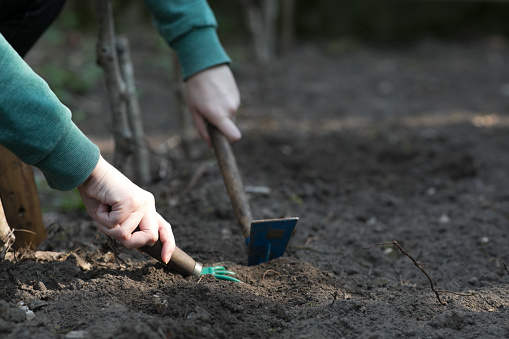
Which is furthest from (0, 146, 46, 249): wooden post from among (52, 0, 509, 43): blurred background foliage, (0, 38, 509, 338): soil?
(52, 0, 509, 43): blurred background foliage

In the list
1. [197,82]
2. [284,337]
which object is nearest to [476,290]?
[284,337]

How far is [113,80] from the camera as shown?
8.36ft

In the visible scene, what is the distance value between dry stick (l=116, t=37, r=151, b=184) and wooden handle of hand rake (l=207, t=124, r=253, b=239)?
0.51 metres

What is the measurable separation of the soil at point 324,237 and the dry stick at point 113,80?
333 millimetres

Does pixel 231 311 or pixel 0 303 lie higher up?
pixel 0 303

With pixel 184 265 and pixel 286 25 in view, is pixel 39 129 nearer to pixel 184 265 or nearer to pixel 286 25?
pixel 184 265

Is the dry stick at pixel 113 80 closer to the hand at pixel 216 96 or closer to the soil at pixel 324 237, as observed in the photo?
the soil at pixel 324 237

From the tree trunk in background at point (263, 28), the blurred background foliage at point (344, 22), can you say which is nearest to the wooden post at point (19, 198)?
the tree trunk in background at point (263, 28)

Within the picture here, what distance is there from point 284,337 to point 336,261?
0.67 meters

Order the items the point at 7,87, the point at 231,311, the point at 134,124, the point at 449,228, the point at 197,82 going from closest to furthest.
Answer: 1. the point at 7,87
2. the point at 231,311
3. the point at 197,82
4. the point at 449,228
5. the point at 134,124

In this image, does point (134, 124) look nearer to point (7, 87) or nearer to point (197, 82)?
point (197, 82)

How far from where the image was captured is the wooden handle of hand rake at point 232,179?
2154 mm

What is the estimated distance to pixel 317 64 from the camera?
6.15m

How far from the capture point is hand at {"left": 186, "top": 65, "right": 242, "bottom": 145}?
7.55 feet
